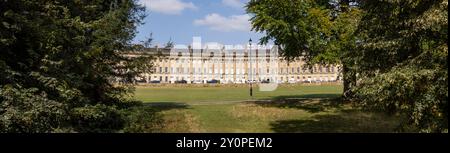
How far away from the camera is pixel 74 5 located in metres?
19.5

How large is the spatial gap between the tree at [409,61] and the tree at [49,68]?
28.9 ft

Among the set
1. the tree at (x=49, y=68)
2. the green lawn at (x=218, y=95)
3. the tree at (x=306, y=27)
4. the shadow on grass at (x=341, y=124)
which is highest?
the tree at (x=306, y=27)

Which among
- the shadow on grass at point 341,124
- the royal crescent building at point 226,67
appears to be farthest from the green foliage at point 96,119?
the royal crescent building at point 226,67

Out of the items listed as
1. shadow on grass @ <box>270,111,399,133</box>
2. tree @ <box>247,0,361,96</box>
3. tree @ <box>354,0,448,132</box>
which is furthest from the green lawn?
tree @ <box>354,0,448,132</box>

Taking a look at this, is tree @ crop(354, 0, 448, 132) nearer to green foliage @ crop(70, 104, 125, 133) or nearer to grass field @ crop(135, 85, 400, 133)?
grass field @ crop(135, 85, 400, 133)

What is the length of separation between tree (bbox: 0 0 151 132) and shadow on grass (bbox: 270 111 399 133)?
8.40 meters

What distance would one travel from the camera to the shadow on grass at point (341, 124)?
2306cm

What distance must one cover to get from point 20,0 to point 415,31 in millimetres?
11272

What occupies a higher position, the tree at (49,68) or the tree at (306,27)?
the tree at (306,27)

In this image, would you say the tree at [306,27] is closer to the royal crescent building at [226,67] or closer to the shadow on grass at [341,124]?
the shadow on grass at [341,124]

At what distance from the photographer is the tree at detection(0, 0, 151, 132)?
14.4m

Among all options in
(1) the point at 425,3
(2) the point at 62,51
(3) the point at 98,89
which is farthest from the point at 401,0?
(3) the point at 98,89

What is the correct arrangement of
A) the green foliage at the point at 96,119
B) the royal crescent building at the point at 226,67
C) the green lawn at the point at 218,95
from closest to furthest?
the green foliage at the point at 96,119 → the green lawn at the point at 218,95 → the royal crescent building at the point at 226,67

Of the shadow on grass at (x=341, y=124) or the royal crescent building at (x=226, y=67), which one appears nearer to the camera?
the shadow on grass at (x=341, y=124)
